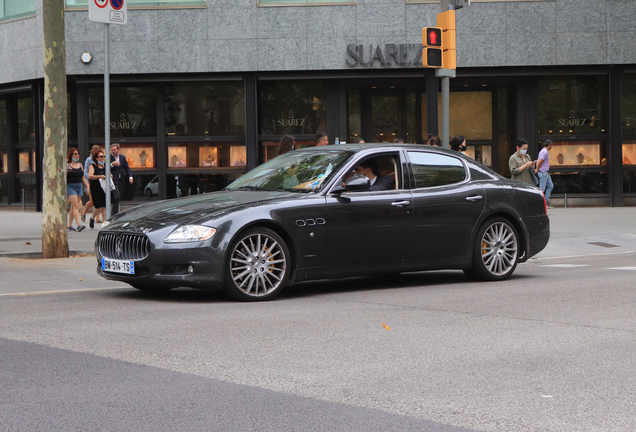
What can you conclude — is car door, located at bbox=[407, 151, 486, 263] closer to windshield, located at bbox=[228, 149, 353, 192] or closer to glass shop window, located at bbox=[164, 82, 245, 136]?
windshield, located at bbox=[228, 149, 353, 192]

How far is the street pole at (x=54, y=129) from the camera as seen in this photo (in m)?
12.4

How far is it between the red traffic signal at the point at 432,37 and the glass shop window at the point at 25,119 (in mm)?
16087

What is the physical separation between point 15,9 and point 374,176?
18.9 m

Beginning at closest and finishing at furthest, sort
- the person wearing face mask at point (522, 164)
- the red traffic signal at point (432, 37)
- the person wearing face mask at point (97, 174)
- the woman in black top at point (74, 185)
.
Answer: the red traffic signal at point (432, 37), the woman in black top at point (74, 185), the person wearing face mask at point (97, 174), the person wearing face mask at point (522, 164)

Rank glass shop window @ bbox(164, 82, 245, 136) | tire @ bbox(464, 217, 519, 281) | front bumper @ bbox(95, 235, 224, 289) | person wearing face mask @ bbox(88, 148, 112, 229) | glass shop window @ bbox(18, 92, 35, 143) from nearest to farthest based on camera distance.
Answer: front bumper @ bbox(95, 235, 224, 289), tire @ bbox(464, 217, 519, 281), person wearing face mask @ bbox(88, 148, 112, 229), glass shop window @ bbox(164, 82, 245, 136), glass shop window @ bbox(18, 92, 35, 143)

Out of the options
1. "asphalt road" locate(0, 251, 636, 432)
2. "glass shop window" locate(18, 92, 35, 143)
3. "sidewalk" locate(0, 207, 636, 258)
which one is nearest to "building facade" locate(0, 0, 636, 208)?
"glass shop window" locate(18, 92, 35, 143)

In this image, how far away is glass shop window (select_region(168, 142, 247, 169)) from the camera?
80.8 ft

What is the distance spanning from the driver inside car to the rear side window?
0.34 meters

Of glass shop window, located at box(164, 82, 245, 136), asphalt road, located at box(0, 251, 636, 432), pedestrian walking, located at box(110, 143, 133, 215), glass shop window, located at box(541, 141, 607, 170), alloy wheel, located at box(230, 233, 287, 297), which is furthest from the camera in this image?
glass shop window, located at box(541, 141, 607, 170)

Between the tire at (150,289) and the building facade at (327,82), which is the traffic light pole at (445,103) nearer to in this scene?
the tire at (150,289)

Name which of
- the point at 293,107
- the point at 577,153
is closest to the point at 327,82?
the point at 293,107

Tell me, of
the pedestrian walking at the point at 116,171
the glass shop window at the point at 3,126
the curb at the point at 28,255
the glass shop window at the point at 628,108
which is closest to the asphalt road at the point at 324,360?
the curb at the point at 28,255

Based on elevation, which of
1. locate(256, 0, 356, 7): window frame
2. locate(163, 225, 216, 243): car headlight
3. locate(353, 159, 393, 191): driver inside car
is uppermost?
locate(256, 0, 356, 7): window frame

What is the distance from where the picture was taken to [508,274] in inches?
408
